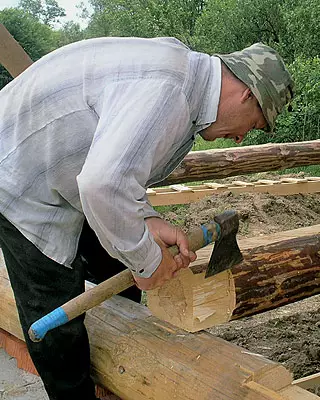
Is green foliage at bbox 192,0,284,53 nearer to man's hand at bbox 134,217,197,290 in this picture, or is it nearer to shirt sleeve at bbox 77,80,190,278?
man's hand at bbox 134,217,197,290

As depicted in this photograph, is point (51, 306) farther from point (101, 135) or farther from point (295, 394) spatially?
point (295, 394)

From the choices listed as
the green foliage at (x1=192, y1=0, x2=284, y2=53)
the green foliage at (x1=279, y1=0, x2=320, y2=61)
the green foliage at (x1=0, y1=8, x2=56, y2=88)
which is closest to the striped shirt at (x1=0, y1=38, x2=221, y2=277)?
the green foliage at (x1=279, y1=0, x2=320, y2=61)

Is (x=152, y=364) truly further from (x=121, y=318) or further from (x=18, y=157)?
(x=18, y=157)

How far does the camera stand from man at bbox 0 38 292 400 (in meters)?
1.98

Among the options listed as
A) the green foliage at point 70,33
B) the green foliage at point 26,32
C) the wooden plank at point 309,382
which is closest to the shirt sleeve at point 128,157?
the wooden plank at point 309,382

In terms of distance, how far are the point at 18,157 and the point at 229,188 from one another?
222 inches

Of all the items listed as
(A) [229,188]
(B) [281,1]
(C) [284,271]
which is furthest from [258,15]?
(C) [284,271]

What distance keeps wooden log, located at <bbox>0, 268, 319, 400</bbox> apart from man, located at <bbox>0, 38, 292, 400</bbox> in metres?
0.14

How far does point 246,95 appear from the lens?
214 centimetres

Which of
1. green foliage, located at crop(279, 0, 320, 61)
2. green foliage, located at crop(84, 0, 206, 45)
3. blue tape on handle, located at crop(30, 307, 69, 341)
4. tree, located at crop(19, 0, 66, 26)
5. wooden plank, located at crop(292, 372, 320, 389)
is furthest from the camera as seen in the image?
tree, located at crop(19, 0, 66, 26)

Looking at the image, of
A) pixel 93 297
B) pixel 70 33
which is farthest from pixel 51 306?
pixel 70 33

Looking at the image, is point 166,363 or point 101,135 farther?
point 166,363

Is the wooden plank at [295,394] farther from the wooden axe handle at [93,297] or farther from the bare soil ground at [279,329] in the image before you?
the bare soil ground at [279,329]

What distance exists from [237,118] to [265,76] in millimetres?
166
